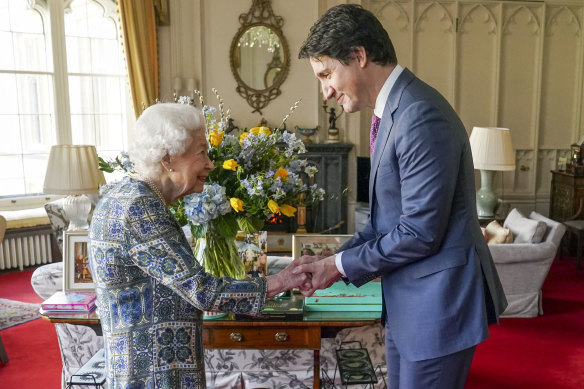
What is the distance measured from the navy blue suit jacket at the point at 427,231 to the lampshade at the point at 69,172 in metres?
3.35

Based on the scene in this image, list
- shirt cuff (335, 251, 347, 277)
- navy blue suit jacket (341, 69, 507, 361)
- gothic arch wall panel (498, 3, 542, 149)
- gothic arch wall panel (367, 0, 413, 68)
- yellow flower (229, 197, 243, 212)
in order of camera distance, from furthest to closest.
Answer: gothic arch wall panel (498, 3, 542, 149) → gothic arch wall panel (367, 0, 413, 68) → yellow flower (229, 197, 243, 212) → shirt cuff (335, 251, 347, 277) → navy blue suit jacket (341, 69, 507, 361)

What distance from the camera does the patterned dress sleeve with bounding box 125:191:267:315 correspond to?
1.55 m

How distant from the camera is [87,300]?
2646 mm

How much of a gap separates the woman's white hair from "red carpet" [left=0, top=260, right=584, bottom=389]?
2.52m

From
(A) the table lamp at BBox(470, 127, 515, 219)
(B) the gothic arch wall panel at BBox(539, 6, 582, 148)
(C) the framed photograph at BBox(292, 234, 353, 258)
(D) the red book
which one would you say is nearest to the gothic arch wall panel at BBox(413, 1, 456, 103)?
(B) the gothic arch wall panel at BBox(539, 6, 582, 148)

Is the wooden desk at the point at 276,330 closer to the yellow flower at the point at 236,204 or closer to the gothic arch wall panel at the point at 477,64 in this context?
the yellow flower at the point at 236,204

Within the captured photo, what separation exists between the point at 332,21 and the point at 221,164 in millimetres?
895

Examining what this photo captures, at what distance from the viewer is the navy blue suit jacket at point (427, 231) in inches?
60.4

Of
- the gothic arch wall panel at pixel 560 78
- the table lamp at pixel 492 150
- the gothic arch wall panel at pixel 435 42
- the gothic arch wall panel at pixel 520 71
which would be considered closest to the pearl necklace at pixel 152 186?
the table lamp at pixel 492 150

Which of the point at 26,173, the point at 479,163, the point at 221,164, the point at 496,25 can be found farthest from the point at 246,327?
the point at 496,25

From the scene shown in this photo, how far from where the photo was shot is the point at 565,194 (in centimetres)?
695

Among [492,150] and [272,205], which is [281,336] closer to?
[272,205]

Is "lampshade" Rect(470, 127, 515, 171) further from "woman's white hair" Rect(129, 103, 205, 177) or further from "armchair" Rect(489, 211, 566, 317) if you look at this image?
"woman's white hair" Rect(129, 103, 205, 177)

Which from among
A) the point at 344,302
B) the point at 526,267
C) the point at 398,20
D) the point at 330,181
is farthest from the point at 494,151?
the point at 344,302
